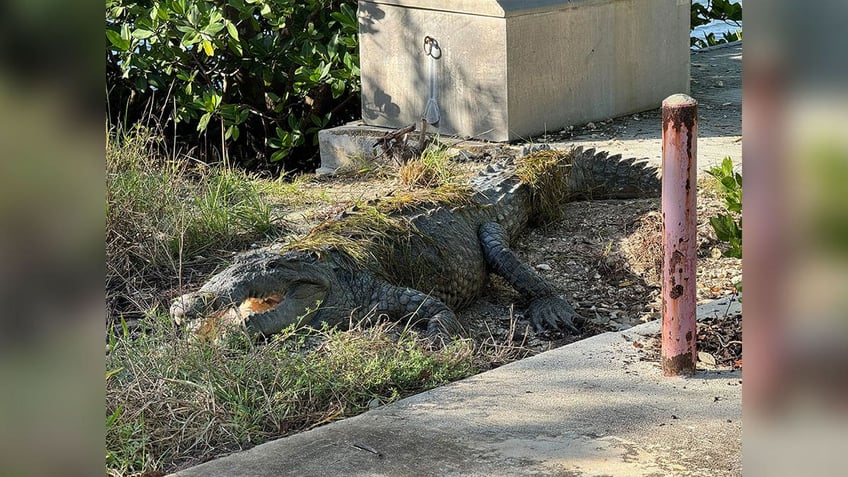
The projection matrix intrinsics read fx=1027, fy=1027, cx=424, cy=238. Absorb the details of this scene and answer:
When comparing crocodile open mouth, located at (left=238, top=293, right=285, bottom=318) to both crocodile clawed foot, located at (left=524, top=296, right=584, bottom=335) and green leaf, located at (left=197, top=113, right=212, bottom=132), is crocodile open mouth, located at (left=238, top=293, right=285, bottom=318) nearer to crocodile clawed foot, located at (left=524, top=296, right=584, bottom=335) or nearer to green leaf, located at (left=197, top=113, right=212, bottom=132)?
crocodile clawed foot, located at (left=524, top=296, right=584, bottom=335)

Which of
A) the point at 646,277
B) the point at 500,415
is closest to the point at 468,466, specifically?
the point at 500,415

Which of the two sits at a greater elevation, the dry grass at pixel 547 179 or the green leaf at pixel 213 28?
the green leaf at pixel 213 28

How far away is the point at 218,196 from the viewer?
21.7 ft

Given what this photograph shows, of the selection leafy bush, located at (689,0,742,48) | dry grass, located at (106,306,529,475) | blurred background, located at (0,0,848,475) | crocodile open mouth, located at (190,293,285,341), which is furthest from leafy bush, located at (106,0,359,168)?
blurred background, located at (0,0,848,475)

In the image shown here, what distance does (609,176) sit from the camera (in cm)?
739

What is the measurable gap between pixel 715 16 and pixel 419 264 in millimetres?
7938

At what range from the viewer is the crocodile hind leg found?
567 centimetres

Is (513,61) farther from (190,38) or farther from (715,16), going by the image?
(715,16)

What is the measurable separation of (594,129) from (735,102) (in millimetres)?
1697

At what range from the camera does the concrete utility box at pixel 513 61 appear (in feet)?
26.3

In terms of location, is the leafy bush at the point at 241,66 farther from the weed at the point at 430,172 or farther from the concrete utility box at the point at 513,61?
the weed at the point at 430,172
